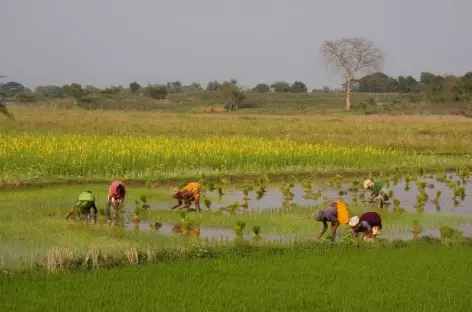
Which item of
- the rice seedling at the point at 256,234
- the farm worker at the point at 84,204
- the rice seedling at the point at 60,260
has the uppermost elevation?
the farm worker at the point at 84,204

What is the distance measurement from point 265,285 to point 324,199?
6.19m

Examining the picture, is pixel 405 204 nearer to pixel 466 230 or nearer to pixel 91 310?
pixel 466 230

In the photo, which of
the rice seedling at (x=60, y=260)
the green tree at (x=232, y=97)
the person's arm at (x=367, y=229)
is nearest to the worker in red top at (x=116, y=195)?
the rice seedling at (x=60, y=260)

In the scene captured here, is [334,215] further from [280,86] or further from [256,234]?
[280,86]

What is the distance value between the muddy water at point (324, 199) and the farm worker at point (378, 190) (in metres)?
0.44

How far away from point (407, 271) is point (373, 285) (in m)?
0.74

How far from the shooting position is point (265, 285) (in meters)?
5.99

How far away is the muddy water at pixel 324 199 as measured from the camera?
36.7 ft

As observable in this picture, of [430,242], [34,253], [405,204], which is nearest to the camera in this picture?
[34,253]

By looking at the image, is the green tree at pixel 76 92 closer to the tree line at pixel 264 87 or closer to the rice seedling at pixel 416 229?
the tree line at pixel 264 87

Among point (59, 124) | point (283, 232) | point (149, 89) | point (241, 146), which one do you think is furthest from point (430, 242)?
point (149, 89)

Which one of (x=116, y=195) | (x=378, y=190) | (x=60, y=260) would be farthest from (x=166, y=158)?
(x=60, y=260)

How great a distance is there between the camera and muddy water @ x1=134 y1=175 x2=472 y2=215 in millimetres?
11195

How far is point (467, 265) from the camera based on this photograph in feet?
22.6
